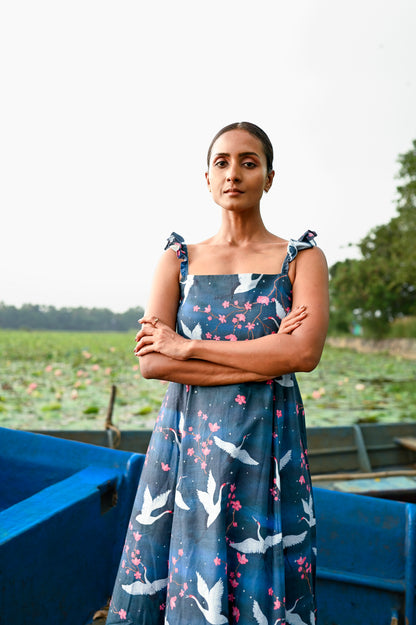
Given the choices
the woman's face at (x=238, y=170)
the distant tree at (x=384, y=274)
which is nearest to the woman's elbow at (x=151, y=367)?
the woman's face at (x=238, y=170)

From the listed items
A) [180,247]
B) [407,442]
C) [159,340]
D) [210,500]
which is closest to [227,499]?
[210,500]

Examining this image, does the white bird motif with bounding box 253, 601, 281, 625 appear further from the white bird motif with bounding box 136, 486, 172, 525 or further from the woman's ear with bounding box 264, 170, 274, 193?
the woman's ear with bounding box 264, 170, 274, 193

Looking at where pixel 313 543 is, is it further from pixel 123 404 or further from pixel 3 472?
Result: pixel 123 404

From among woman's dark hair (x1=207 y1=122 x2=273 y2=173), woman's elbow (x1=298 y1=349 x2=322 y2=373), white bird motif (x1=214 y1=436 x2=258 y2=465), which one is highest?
woman's dark hair (x1=207 y1=122 x2=273 y2=173)

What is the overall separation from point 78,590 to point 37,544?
0.34 metres

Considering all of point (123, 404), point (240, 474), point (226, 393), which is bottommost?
point (123, 404)

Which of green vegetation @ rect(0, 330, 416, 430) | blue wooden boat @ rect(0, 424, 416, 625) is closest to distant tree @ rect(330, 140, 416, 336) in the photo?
green vegetation @ rect(0, 330, 416, 430)

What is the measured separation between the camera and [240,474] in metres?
1.06

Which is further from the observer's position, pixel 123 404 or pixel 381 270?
pixel 381 270

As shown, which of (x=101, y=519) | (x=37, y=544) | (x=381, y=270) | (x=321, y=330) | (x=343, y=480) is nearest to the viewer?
(x=321, y=330)

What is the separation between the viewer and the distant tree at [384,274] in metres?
15.7

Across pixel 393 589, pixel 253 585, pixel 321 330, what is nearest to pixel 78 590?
pixel 253 585

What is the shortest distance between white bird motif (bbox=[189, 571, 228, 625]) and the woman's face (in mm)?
834

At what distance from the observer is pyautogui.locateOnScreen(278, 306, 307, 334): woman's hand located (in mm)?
1103
